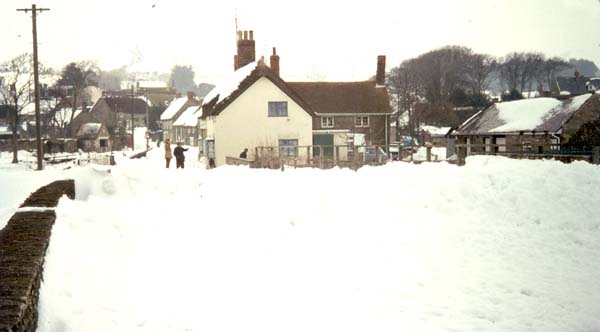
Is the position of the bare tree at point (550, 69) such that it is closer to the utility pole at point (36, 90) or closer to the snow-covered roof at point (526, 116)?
the snow-covered roof at point (526, 116)

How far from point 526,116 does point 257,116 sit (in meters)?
16.2

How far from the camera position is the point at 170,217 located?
9836 mm

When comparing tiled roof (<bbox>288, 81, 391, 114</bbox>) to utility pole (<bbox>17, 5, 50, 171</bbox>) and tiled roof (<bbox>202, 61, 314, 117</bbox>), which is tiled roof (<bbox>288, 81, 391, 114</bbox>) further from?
utility pole (<bbox>17, 5, 50, 171</bbox>)

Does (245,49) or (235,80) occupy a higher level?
(245,49)

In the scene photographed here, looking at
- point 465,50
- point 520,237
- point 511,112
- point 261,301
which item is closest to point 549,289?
point 520,237

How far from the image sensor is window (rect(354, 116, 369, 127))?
46.5 meters

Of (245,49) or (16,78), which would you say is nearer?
(245,49)

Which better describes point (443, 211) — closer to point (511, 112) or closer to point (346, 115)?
point (511, 112)

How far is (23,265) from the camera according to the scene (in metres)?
4.61

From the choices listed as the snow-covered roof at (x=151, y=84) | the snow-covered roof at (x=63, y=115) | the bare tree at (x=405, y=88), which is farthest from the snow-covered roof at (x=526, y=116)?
the snow-covered roof at (x=151, y=84)

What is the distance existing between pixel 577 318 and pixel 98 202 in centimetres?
769

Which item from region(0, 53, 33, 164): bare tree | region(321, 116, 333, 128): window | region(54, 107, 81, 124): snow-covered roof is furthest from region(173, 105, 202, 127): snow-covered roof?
region(321, 116, 333, 128): window

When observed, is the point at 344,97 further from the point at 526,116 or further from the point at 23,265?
the point at 23,265

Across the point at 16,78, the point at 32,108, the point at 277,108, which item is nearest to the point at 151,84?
the point at 32,108
